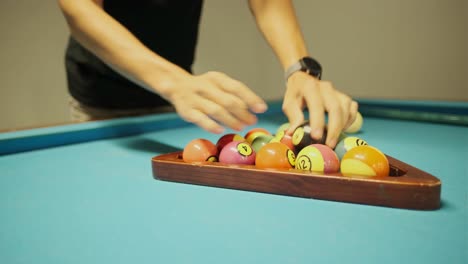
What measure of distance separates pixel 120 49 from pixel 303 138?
56cm

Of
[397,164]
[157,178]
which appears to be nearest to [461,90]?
[397,164]

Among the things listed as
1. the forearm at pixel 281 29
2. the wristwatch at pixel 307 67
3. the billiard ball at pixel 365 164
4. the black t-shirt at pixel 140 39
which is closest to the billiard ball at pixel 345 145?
the billiard ball at pixel 365 164

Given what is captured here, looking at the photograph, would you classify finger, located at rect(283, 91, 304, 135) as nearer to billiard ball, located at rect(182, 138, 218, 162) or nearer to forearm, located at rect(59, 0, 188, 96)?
billiard ball, located at rect(182, 138, 218, 162)

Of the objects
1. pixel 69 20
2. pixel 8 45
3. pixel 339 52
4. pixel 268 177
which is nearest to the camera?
pixel 268 177

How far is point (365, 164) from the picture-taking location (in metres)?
0.88

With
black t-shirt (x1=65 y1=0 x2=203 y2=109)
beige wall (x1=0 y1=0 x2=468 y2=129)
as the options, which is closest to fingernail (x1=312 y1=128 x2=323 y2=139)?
black t-shirt (x1=65 y1=0 x2=203 y2=109)

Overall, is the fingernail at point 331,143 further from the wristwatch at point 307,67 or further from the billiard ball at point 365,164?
the wristwatch at point 307,67

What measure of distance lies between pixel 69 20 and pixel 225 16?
316 centimetres

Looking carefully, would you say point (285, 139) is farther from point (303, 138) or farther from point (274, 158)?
point (274, 158)

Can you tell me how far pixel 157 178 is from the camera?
3.44ft

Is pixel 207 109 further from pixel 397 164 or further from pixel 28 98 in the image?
pixel 28 98

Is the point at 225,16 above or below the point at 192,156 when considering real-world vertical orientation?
above

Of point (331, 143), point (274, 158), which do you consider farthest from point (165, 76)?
point (331, 143)

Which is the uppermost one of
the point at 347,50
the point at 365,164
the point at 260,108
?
the point at 347,50
